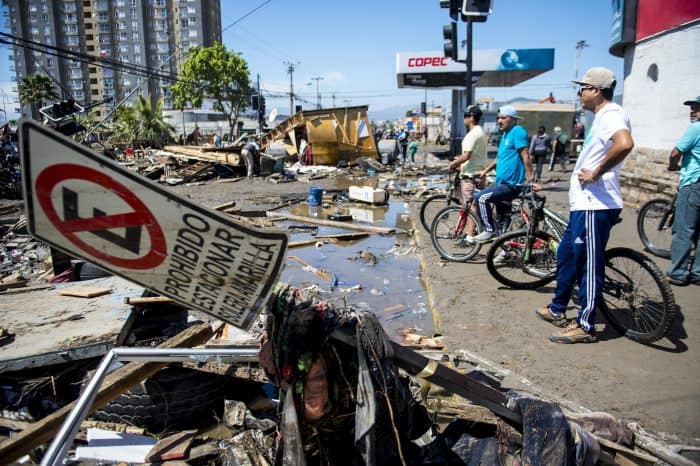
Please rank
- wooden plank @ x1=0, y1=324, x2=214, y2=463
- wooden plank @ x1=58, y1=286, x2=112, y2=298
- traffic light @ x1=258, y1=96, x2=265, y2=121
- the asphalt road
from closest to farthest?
1. wooden plank @ x1=0, y1=324, x2=214, y2=463
2. the asphalt road
3. wooden plank @ x1=58, y1=286, x2=112, y2=298
4. traffic light @ x1=258, y1=96, x2=265, y2=121

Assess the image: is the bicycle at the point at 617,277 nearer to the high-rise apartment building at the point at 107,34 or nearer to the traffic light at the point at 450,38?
the traffic light at the point at 450,38

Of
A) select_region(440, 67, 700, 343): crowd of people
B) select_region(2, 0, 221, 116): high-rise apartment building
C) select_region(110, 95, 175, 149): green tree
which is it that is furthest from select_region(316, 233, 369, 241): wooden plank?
select_region(2, 0, 221, 116): high-rise apartment building

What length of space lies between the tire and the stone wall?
31.9 ft

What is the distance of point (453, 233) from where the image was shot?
7.34 meters

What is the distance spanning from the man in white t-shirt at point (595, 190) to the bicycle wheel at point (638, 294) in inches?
13.5

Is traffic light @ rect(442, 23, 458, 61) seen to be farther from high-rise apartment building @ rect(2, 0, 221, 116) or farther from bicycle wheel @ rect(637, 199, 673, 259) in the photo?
high-rise apartment building @ rect(2, 0, 221, 116)

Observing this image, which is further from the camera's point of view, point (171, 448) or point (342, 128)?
point (342, 128)

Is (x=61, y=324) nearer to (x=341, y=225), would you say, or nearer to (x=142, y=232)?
(x=142, y=232)

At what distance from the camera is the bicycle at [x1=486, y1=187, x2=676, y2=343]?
4.10 meters

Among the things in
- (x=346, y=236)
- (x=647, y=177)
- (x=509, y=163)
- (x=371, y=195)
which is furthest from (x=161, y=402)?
(x=647, y=177)

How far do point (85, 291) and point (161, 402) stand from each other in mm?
1657

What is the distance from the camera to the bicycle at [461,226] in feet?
21.5

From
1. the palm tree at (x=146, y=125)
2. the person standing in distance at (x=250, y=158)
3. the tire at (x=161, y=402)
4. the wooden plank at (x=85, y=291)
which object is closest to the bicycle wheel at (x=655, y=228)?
the tire at (x=161, y=402)

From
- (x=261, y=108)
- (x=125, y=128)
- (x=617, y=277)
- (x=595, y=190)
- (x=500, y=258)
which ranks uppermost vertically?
(x=261, y=108)
